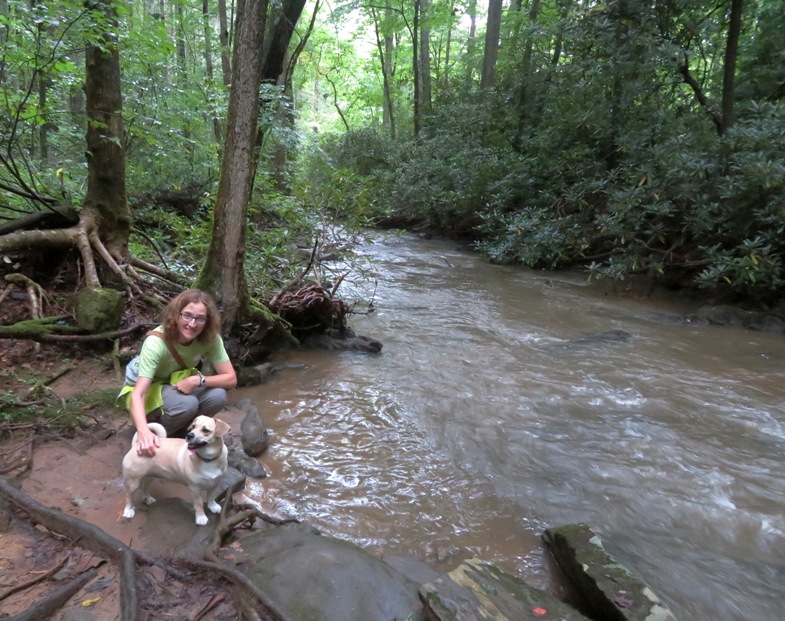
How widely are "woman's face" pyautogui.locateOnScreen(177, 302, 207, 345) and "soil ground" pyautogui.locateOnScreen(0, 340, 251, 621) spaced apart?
1.05 metres

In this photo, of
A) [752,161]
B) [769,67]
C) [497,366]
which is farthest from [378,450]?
[769,67]

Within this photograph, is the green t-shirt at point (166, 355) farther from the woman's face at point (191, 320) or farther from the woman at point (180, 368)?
the woman's face at point (191, 320)

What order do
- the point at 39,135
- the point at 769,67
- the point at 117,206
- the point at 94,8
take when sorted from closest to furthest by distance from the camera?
the point at 94,8 < the point at 117,206 < the point at 39,135 < the point at 769,67

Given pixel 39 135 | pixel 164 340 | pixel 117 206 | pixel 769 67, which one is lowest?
pixel 164 340

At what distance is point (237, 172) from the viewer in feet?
Answer: 16.5

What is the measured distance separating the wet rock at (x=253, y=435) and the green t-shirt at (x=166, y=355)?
1014mm

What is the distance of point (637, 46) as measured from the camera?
9.91 meters

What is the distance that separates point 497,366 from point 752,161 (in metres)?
5.79

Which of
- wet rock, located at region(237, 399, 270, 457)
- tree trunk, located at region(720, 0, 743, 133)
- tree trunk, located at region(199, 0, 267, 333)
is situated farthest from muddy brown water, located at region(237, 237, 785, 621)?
tree trunk, located at region(720, 0, 743, 133)

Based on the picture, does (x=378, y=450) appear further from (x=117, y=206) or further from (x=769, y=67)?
(x=769, y=67)

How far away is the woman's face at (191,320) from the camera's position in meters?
3.02

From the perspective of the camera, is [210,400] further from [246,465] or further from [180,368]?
[246,465]

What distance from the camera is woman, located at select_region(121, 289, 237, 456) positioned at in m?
2.98

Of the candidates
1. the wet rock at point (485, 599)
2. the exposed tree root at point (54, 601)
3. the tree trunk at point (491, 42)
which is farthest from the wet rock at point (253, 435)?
the tree trunk at point (491, 42)
